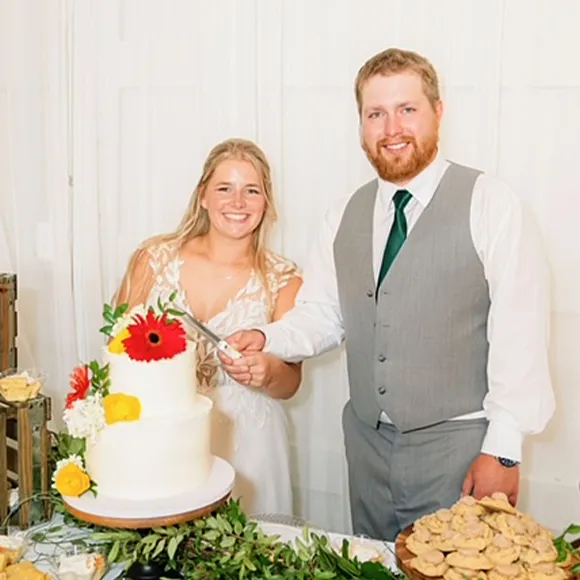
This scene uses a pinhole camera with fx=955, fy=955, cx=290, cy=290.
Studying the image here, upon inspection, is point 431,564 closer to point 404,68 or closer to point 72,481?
point 72,481

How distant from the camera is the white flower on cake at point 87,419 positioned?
5.66ft

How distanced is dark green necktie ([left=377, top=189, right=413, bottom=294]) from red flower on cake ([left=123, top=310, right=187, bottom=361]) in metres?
0.57

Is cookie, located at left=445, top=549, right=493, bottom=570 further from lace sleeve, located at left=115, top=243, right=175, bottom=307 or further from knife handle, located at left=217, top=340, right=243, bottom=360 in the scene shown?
lace sleeve, located at left=115, top=243, right=175, bottom=307

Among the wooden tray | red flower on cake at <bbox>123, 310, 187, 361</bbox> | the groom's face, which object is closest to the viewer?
the wooden tray

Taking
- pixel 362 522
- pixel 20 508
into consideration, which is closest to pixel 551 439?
pixel 362 522

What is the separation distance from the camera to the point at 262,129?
9.34 feet

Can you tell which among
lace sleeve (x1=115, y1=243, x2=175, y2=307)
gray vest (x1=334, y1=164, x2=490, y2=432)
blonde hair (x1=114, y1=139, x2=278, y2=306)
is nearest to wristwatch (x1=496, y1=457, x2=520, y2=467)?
gray vest (x1=334, y1=164, x2=490, y2=432)

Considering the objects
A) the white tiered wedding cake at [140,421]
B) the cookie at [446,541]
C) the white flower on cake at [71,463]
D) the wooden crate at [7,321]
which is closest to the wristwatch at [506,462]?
the cookie at [446,541]

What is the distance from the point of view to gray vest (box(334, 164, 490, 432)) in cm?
206

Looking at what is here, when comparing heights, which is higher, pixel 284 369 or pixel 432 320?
pixel 432 320

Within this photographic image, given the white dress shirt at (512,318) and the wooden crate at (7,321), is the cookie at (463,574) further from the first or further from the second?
the wooden crate at (7,321)

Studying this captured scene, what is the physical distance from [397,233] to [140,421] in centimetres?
76

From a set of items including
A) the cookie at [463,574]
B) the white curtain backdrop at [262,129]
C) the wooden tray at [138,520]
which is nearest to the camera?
the cookie at [463,574]

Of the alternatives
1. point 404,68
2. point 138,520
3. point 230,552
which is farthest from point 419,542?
point 404,68
